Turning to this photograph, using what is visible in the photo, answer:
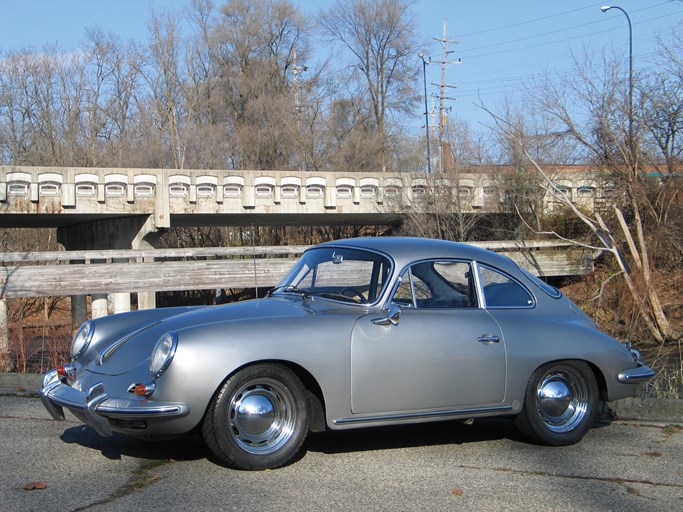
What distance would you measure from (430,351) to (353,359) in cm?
58

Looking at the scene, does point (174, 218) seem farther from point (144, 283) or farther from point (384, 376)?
point (384, 376)

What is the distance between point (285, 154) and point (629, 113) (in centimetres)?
2822

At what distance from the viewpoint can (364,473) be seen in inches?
191

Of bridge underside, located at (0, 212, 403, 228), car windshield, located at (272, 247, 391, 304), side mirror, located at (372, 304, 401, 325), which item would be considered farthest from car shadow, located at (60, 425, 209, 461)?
bridge underside, located at (0, 212, 403, 228)

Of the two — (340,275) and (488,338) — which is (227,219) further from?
(488,338)

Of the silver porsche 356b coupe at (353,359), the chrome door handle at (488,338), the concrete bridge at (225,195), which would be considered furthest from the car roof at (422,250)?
the concrete bridge at (225,195)

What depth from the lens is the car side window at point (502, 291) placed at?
19.3 feet

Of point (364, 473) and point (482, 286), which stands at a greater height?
point (482, 286)

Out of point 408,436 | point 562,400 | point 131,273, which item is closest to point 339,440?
point 408,436

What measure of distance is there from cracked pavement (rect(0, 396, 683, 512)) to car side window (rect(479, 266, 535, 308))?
1025mm

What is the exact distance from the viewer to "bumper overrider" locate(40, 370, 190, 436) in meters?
4.56

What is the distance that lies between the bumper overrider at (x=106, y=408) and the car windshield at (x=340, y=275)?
1.53m

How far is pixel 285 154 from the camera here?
43.8 metres

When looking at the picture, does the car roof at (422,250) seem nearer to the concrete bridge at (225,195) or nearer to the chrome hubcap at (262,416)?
the chrome hubcap at (262,416)
